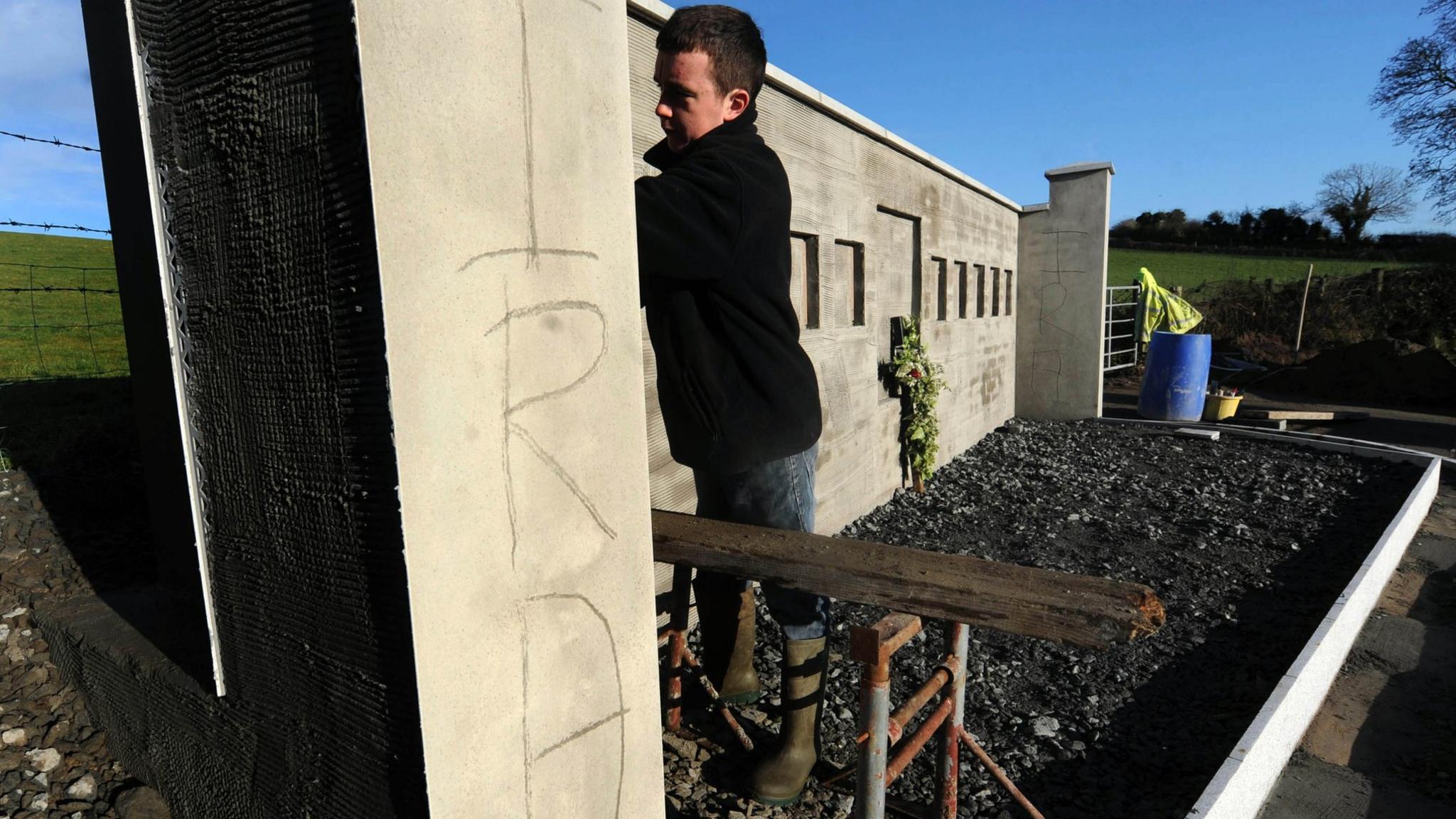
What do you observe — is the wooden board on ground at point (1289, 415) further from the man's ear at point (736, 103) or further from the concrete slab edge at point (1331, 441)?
the man's ear at point (736, 103)

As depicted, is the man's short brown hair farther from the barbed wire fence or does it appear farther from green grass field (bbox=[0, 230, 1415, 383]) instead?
green grass field (bbox=[0, 230, 1415, 383])

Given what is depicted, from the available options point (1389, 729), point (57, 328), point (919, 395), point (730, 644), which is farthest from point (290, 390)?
point (57, 328)

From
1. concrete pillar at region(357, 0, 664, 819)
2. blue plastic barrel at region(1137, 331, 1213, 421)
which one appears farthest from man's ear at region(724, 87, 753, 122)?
blue plastic barrel at region(1137, 331, 1213, 421)

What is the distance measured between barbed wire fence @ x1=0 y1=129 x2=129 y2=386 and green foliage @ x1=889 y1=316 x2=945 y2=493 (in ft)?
18.5

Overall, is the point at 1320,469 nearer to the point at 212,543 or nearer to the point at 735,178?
the point at 735,178

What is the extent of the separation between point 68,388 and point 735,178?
18.1 feet

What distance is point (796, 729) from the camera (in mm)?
2645

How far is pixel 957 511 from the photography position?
280 inches

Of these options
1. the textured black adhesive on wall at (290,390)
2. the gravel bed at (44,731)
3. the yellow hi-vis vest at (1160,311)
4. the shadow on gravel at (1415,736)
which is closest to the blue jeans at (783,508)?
the textured black adhesive on wall at (290,390)

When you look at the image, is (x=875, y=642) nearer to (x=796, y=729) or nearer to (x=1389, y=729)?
(x=796, y=729)

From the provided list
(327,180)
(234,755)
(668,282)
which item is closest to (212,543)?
(234,755)

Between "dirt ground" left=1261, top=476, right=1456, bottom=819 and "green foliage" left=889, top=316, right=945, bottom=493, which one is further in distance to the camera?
"green foliage" left=889, top=316, right=945, bottom=493

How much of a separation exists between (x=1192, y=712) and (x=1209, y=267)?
126ft

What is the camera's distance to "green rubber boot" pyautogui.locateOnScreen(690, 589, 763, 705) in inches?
118
